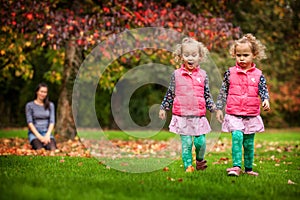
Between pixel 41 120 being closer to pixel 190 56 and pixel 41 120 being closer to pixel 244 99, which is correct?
pixel 190 56

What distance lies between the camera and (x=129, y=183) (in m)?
4.74

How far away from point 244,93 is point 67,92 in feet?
23.7

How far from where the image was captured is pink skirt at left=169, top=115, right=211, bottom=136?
18.9 feet

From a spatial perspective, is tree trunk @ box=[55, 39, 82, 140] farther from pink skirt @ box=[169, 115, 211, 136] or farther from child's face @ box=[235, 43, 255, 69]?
child's face @ box=[235, 43, 255, 69]

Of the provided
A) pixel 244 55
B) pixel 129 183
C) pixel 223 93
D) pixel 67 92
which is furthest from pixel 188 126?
pixel 67 92

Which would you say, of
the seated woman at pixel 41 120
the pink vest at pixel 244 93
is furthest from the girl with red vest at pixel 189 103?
the seated woman at pixel 41 120

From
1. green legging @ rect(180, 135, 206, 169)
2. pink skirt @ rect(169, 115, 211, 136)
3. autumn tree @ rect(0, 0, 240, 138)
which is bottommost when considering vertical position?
green legging @ rect(180, 135, 206, 169)

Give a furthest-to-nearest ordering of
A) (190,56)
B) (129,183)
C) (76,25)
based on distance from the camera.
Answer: (76,25) → (190,56) → (129,183)

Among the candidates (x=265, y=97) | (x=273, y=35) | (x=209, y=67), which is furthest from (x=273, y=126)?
(x=265, y=97)

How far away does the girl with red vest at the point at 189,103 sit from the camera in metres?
5.77

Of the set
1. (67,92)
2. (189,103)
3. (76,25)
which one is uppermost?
(76,25)

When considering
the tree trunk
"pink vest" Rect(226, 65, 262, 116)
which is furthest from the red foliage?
"pink vest" Rect(226, 65, 262, 116)

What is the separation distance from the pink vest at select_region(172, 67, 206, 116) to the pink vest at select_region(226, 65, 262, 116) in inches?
16.3

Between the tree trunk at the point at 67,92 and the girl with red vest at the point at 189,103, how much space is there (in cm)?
650
